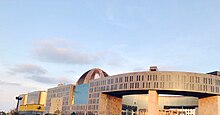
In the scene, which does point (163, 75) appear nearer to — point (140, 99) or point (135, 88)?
point (135, 88)

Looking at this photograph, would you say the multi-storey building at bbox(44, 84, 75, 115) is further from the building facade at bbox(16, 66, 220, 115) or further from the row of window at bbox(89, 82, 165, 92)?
the row of window at bbox(89, 82, 165, 92)

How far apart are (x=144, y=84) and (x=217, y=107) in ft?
98.2

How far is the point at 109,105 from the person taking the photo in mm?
126062

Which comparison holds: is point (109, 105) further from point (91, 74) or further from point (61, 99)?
point (61, 99)

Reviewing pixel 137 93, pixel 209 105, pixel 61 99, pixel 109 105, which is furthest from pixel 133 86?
pixel 61 99

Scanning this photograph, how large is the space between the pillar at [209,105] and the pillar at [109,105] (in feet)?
126

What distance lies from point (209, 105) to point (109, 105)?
44129 mm

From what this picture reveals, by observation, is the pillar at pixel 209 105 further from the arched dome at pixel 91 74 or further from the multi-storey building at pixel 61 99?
the multi-storey building at pixel 61 99

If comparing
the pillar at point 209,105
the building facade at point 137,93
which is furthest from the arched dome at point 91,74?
the pillar at point 209,105

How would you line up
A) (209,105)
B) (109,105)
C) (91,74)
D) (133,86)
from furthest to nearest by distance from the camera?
1. (91,74)
2. (109,105)
3. (209,105)
4. (133,86)

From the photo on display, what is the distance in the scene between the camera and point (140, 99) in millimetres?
161250

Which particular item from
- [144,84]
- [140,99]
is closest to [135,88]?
[144,84]

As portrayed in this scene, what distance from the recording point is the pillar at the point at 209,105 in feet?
349

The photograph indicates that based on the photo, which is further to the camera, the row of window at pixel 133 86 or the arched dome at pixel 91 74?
the arched dome at pixel 91 74
